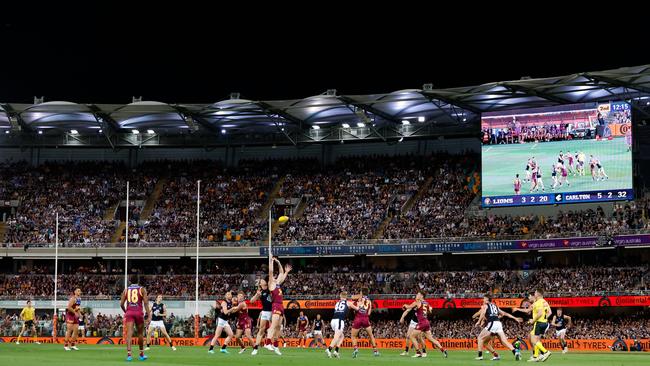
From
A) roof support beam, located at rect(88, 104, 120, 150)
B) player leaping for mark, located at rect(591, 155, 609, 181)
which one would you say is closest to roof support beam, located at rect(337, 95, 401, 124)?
player leaping for mark, located at rect(591, 155, 609, 181)

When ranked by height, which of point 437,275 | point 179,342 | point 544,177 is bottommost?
point 179,342

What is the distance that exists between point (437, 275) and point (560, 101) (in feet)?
51.8

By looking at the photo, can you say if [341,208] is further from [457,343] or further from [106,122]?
[457,343]

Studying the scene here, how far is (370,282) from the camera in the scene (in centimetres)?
6806

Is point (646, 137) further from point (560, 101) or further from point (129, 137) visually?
point (129, 137)

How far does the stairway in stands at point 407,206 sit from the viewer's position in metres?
71.9

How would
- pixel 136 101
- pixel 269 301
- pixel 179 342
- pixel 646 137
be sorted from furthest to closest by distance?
pixel 136 101 → pixel 646 137 → pixel 179 342 → pixel 269 301

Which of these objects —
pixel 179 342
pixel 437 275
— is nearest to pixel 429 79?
pixel 437 275

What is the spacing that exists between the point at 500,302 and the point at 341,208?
19.1m

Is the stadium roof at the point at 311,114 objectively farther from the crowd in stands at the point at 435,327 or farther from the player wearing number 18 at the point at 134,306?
the player wearing number 18 at the point at 134,306

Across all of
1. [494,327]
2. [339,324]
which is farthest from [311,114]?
[494,327]

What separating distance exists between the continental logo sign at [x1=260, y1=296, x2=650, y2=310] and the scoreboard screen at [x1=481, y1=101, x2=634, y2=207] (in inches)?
309

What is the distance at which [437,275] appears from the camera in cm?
6669

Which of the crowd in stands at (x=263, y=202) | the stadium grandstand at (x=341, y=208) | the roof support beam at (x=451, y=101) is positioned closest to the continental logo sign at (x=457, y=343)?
the stadium grandstand at (x=341, y=208)
